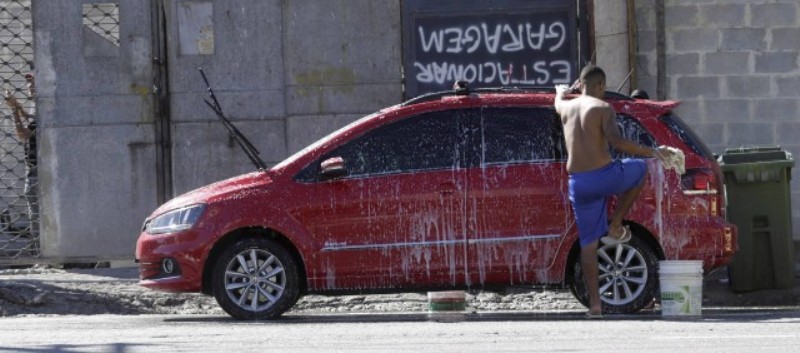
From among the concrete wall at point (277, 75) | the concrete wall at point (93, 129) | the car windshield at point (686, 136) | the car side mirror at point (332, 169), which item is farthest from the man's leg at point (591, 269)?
the concrete wall at point (93, 129)

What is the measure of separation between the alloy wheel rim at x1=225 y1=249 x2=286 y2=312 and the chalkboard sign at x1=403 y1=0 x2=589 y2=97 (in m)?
4.07

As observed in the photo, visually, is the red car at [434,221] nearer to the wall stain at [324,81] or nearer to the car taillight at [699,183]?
the car taillight at [699,183]

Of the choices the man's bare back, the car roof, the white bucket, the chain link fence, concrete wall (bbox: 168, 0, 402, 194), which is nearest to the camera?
the man's bare back

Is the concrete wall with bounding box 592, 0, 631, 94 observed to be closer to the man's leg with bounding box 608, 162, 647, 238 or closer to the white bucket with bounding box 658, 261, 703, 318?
the man's leg with bounding box 608, 162, 647, 238

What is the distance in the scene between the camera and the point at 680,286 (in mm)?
11484

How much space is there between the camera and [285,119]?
15734mm

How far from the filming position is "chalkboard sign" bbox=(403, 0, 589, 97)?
15562 mm

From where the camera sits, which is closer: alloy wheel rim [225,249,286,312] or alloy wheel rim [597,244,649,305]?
alloy wheel rim [597,244,649,305]

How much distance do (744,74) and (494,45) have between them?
2.34 m

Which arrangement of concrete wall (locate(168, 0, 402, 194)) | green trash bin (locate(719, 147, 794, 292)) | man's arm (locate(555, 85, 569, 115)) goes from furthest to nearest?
concrete wall (locate(168, 0, 402, 194)), green trash bin (locate(719, 147, 794, 292)), man's arm (locate(555, 85, 569, 115))

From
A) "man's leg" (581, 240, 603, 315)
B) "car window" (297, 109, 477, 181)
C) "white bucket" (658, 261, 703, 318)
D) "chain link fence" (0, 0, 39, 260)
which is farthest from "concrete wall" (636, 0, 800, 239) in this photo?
"chain link fence" (0, 0, 39, 260)

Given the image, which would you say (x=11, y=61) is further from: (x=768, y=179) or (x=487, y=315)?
(x=768, y=179)

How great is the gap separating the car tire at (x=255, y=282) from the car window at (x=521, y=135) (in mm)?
1651

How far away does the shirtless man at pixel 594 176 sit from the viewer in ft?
37.3
